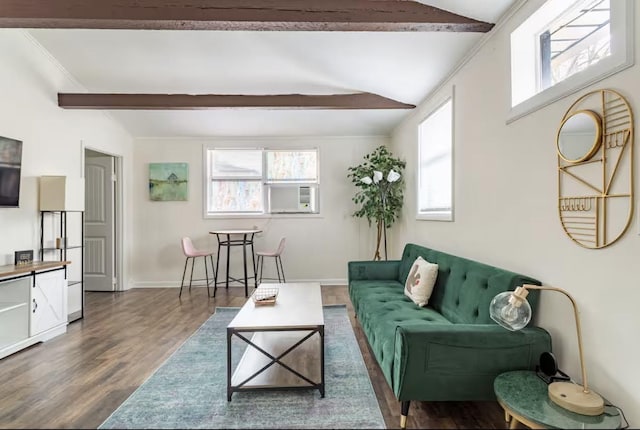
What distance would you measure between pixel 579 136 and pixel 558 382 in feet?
3.68

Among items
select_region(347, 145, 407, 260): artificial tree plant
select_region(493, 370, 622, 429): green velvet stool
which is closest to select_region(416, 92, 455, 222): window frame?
select_region(347, 145, 407, 260): artificial tree plant

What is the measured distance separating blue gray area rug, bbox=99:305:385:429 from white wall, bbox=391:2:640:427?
3.57 ft

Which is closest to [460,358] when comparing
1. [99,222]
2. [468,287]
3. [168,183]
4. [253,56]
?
[468,287]

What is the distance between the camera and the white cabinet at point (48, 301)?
2992 millimetres

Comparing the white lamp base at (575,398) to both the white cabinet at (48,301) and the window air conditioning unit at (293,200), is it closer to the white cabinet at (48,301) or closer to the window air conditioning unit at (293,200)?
the white cabinet at (48,301)

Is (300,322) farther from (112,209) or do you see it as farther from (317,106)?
(112,209)

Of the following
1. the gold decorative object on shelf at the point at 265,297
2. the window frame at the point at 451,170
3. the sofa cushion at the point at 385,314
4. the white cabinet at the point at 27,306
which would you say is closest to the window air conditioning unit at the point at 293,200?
the window frame at the point at 451,170

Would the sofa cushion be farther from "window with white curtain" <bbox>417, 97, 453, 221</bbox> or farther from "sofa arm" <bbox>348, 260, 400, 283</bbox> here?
"window with white curtain" <bbox>417, 97, 453, 221</bbox>

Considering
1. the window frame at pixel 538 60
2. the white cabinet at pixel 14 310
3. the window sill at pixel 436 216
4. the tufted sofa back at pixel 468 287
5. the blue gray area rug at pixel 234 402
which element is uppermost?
the window frame at pixel 538 60

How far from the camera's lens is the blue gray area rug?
1843 millimetres

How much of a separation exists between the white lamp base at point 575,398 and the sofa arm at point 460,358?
0.68ft

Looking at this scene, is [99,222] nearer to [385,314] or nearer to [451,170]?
[385,314]

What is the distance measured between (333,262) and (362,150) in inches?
72.3

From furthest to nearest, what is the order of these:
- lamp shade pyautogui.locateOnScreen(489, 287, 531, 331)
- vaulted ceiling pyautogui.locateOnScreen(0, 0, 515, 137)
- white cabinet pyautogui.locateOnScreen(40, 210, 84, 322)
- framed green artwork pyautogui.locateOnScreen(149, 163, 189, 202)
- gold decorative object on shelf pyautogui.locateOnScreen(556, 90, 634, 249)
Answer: framed green artwork pyautogui.locateOnScreen(149, 163, 189, 202) < white cabinet pyautogui.locateOnScreen(40, 210, 84, 322) < vaulted ceiling pyautogui.locateOnScreen(0, 0, 515, 137) < lamp shade pyautogui.locateOnScreen(489, 287, 531, 331) < gold decorative object on shelf pyautogui.locateOnScreen(556, 90, 634, 249)
